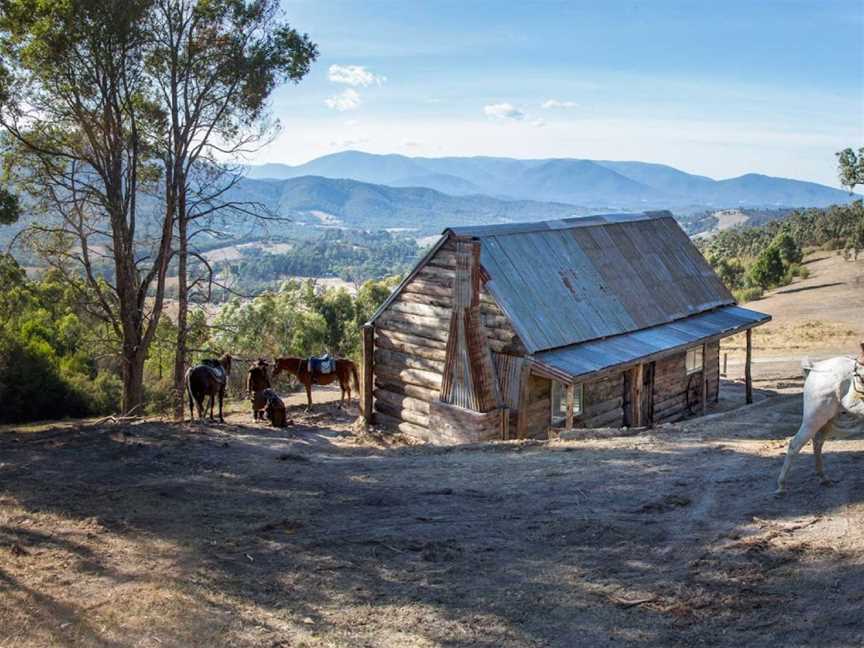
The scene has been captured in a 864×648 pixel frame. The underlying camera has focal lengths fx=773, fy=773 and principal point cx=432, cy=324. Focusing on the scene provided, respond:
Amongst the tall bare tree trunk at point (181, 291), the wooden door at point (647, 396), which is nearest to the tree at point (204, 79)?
the tall bare tree trunk at point (181, 291)

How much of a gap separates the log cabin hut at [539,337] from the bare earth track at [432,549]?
399 cm

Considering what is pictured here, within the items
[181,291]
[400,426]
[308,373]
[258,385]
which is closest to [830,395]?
[400,426]

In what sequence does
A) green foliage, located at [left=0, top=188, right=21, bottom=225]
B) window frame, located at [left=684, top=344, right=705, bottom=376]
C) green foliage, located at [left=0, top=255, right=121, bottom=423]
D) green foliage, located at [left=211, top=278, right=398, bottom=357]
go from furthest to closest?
green foliage, located at [left=211, top=278, right=398, bottom=357] < green foliage, located at [left=0, top=255, right=121, bottom=423] < window frame, located at [left=684, top=344, right=705, bottom=376] < green foliage, located at [left=0, top=188, right=21, bottom=225]

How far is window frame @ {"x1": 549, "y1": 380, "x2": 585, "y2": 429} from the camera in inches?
723

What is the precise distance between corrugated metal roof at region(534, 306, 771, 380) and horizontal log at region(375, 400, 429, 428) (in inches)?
142

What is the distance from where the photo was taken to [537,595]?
748cm

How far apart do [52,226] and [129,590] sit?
16653mm

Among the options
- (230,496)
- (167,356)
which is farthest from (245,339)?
(230,496)

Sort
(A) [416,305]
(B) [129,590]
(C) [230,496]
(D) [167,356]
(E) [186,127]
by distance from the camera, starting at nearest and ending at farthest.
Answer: (B) [129,590], (C) [230,496], (A) [416,305], (E) [186,127], (D) [167,356]

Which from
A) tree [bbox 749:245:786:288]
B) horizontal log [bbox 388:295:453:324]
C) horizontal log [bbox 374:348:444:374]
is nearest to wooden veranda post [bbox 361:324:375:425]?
horizontal log [bbox 374:348:444:374]

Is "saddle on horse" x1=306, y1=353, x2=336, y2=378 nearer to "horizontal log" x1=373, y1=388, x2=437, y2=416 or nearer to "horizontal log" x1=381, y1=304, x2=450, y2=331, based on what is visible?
"horizontal log" x1=373, y1=388, x2=437, y2=416

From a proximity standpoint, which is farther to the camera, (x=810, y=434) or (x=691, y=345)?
(x=691, y=345)

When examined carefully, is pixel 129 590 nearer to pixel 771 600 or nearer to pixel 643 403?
pixel 771 600

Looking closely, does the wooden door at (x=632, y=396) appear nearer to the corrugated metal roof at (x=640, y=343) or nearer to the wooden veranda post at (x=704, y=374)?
the corrugated metal roof at (x=640, y=343)
